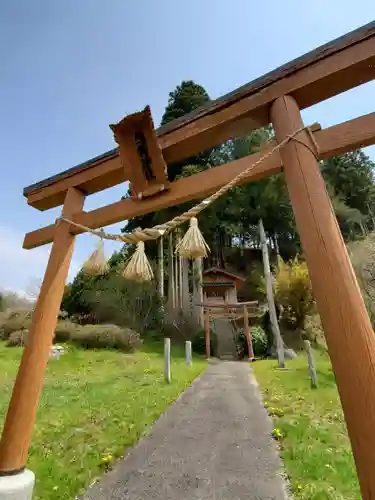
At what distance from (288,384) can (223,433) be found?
4.14 metres

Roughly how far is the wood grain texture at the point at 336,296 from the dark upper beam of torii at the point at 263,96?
0.16 m

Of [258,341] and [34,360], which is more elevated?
[258,341]

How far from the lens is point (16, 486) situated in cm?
177

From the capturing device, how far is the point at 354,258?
12484 millimetres

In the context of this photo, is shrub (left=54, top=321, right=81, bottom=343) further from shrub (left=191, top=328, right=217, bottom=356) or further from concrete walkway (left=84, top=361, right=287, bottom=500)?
concrete walkway (left=84, top=361, right=287, bottom=500)

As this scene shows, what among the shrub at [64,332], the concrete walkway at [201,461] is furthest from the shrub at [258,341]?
the concrete walkway at [201,461]

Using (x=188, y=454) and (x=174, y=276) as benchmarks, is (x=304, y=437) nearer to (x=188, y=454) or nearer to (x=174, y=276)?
(x=188, y=454)

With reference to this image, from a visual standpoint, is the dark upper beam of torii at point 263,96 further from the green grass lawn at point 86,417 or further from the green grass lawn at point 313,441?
the green grass lawn at point 313,441

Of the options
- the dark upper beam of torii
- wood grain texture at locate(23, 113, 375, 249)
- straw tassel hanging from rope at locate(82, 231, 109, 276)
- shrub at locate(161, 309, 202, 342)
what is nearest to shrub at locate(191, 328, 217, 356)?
shrub at locate(161, 309, 202, 342)

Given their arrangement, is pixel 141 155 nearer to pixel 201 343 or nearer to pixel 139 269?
pixel 139 269

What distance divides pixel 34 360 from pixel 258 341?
14234 mm

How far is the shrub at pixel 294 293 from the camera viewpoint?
15680 millimetres

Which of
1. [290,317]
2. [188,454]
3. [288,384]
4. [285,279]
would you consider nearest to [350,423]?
[188,454]

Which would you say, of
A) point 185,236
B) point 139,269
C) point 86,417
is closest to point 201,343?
point 86,417
